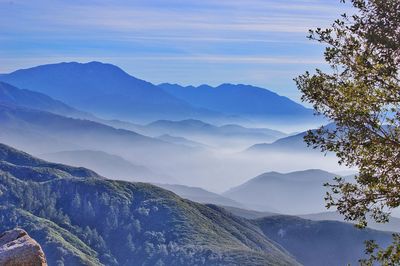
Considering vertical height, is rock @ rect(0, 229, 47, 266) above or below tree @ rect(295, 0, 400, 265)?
below

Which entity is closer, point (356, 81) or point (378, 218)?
point (356, 81)

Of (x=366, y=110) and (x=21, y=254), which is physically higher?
(x=366, y=110)

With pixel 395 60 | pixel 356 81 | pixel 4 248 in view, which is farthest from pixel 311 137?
pixel 4 248

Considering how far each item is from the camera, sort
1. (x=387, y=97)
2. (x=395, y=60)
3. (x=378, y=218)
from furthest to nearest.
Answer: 1. (x=378, y=218)
2. (x=395, y=60)
3. (x=387, y=97)

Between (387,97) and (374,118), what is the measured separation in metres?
0.97

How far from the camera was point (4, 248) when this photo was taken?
2370 cm

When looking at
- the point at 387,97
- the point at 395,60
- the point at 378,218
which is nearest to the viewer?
the point at 387,97

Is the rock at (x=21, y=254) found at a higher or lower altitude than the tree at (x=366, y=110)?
lower

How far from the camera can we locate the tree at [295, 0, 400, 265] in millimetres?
21734

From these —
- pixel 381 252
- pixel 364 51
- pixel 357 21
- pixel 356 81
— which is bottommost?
pixel 381 252

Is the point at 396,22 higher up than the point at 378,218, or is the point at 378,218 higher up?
the point at 396,22

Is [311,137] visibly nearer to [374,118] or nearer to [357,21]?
[374,118]

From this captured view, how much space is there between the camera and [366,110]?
69.8ft

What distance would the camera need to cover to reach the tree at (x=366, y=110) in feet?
71.3
